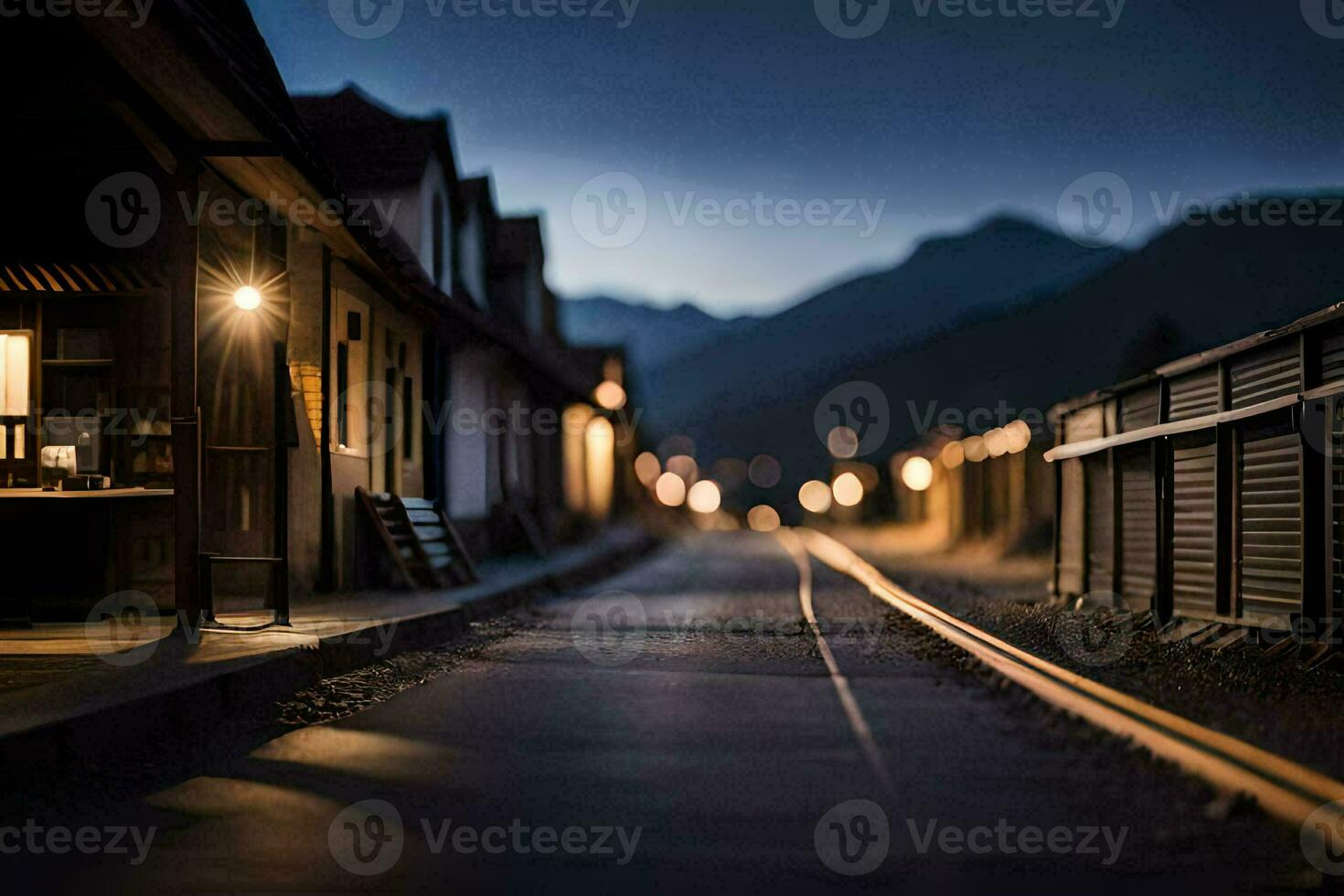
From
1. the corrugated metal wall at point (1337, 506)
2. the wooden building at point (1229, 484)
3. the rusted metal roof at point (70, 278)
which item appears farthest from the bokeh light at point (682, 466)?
the corrugated metal wall at point (1337, 506)

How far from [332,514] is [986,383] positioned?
413 ft

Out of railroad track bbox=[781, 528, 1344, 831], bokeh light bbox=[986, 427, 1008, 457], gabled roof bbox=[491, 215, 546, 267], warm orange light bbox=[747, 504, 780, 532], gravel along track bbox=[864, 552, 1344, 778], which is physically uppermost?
gabled roof bbox=[491, 215, 546, 267]

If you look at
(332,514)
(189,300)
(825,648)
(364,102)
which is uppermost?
(364,102)

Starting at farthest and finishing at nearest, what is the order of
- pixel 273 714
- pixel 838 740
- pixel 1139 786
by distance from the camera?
pixel 273 714, pixel 838 740, pixel 1139 786

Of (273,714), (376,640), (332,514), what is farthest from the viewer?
(332,514)

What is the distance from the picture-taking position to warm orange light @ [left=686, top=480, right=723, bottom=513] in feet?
276

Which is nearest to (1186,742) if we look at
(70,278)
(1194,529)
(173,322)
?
(1194,529)

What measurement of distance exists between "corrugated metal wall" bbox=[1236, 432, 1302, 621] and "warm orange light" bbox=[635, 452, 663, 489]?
48.0 m

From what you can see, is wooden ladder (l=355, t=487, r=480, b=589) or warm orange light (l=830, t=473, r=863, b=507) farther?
warm orange light (l=830, t=473, r=863, b=507)

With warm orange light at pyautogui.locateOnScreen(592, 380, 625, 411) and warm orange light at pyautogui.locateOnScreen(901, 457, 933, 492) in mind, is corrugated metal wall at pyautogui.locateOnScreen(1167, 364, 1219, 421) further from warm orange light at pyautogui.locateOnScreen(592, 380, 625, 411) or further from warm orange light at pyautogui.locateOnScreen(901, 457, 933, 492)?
warm orange light at pyautogui.locateOnScreen(901, 457, 933, 492)

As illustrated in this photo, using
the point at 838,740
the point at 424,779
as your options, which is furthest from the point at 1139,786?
the point at 424,779

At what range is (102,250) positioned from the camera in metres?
12.0

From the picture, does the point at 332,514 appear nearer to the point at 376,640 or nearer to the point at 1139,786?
the point at 376,640

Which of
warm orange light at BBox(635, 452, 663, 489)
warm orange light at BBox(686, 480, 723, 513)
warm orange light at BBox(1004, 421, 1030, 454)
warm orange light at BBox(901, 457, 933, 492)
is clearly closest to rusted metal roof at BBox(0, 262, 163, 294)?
warm orange light at BBox(1004, 421, 1030, 454)
